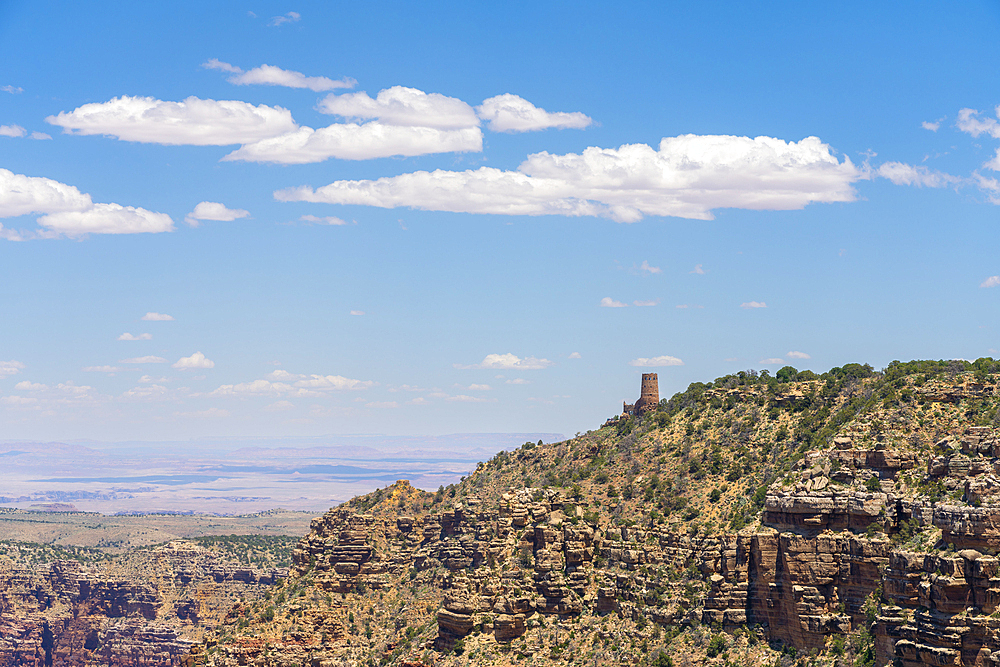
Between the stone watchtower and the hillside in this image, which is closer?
the hillside

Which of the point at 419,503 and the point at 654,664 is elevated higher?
the point at 419,503

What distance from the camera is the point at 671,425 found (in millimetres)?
128125

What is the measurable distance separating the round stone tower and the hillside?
1.90 m

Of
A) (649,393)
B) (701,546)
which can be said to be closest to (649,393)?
(649,393)

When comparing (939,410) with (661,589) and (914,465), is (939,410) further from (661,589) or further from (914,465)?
(661,589)

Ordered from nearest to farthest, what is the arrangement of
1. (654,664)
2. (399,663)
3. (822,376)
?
(654,664)
(399,663)
(822,376)

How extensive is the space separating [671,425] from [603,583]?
26.6 meters

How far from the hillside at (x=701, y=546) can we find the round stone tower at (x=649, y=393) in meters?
1.90

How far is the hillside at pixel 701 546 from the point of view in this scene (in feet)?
244

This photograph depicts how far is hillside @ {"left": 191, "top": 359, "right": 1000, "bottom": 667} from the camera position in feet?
244

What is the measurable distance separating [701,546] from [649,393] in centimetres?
4108

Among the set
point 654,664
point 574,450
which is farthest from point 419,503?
point 654,664

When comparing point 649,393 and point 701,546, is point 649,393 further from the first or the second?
point 701,546

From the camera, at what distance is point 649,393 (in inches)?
5458
